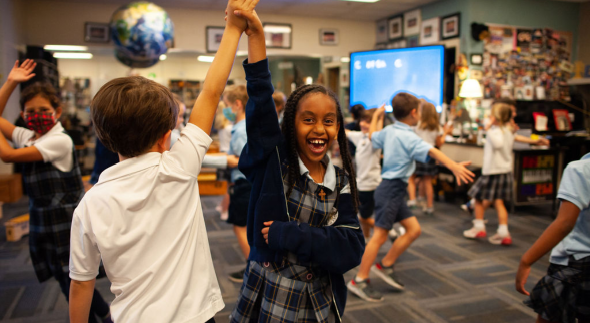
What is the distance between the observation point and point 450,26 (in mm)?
6605

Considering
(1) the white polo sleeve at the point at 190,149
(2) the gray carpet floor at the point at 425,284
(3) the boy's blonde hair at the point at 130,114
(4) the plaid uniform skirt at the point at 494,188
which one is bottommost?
(2) the gray carpet floor at the point at 425,284

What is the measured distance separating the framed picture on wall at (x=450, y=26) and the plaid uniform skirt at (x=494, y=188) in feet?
10.4

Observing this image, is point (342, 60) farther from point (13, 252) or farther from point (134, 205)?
point (134, 205)

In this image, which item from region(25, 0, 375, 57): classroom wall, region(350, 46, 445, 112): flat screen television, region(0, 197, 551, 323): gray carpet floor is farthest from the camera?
region(25, 0, 375, 57): classroom wall

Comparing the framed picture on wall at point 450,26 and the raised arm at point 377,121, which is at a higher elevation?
the framed picture on wall at point 450,26

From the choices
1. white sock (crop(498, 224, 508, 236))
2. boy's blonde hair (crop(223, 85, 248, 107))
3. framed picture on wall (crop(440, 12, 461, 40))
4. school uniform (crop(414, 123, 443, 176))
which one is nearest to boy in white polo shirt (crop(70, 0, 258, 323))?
boy's blonde hair (crop(223, 85, 248, 107))

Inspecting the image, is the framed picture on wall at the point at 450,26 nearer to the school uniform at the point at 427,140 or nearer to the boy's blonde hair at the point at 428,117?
the boy's blonde hair at the point at 428,117

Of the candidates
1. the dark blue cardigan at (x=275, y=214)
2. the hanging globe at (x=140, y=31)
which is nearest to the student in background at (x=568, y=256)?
the dark blue cardigan at (x=275, y=214)

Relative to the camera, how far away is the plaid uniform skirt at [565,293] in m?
1.40

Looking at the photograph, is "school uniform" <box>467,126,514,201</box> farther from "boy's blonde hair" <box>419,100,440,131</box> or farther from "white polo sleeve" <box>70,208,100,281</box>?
"white polo sleeve" <box>70,208,100,281</box>

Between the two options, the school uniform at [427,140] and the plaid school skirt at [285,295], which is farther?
the school uniform at [427,140]

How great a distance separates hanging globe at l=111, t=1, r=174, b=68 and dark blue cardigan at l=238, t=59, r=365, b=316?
3.49 metres

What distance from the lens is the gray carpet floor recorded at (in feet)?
8.20

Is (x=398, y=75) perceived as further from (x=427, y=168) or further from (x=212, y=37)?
(x=212, y=37)
